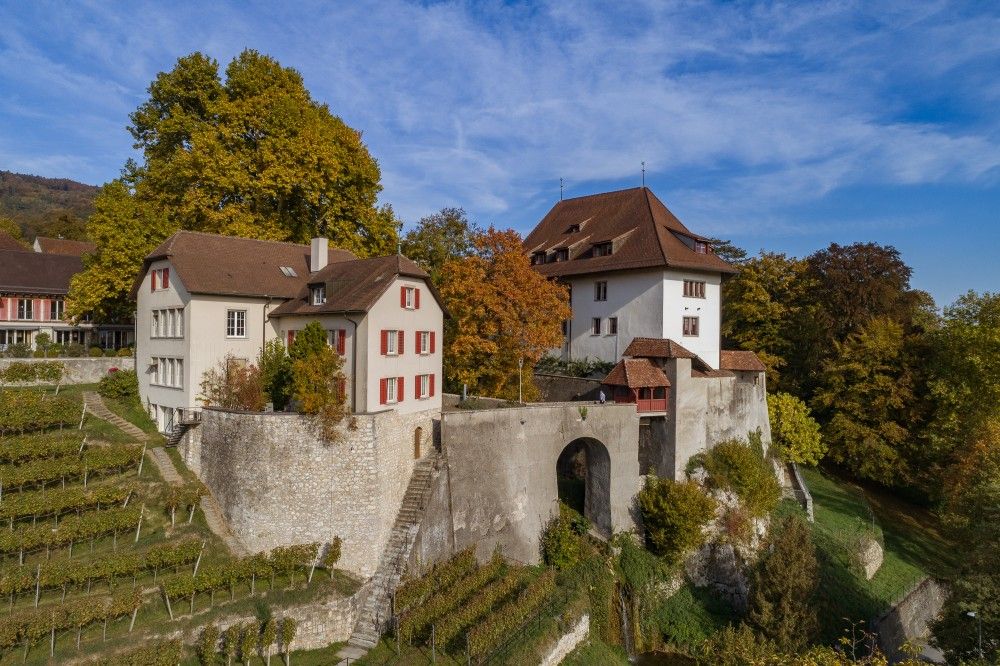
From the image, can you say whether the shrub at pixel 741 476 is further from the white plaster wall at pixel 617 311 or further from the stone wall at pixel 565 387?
the white plaster wall at pixel 617 311

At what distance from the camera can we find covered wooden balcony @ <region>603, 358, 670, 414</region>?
27438 mm

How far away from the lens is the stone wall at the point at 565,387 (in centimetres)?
3038

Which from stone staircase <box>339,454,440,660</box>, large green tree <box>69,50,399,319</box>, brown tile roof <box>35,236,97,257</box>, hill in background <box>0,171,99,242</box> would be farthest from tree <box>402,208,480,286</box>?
hill in background <box>0,171,99,242</box>

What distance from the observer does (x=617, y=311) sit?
31.4 m

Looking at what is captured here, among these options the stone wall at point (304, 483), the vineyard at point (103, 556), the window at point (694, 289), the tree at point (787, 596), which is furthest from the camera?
the window at point (694, 289)

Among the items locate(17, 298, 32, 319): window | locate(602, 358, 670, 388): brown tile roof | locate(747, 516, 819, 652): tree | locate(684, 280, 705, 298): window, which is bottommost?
locate(747, 516, 819, 652): tree

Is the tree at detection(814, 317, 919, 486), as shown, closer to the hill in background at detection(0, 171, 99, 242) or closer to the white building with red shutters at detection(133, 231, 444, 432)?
the white building with red shutters at detection(133, 231, 444, 432)

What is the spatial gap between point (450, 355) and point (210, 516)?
12141 mm

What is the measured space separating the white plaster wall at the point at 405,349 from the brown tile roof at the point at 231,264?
5.72 meters

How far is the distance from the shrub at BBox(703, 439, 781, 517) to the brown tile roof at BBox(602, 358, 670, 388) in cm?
462

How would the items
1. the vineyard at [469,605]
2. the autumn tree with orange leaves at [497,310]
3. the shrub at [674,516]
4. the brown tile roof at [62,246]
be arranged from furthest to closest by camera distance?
the brown tile roof at [62,246] → the autumn tree with orange leaves at [497,310] → the shrub at [674,516] → the vineyard at [469,605]

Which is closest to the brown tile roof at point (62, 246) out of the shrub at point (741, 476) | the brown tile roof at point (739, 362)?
the brown tile roof at point (739, 362)

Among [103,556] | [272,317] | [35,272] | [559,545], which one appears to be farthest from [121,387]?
[559,545]

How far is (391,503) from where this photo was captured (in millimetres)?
21078
